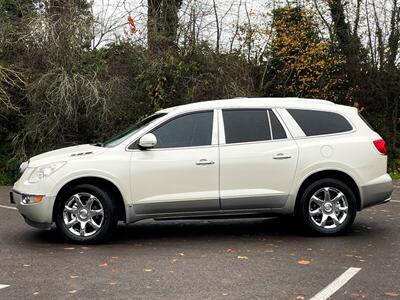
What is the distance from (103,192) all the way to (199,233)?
1597mm

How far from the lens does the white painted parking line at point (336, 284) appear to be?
521 cm

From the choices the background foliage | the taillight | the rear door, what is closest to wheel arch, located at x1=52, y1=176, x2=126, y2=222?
the rear door

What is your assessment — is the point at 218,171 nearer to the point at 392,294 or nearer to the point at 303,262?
the point at 303,262

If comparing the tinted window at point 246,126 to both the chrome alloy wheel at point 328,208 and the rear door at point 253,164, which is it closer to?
the rear door at point 253,164

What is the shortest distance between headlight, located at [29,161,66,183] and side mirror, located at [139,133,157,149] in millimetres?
979

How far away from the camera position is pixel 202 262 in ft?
21.3

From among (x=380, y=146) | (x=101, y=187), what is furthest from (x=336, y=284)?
(x=101, y=187)

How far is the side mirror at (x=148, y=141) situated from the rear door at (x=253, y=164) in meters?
0.86

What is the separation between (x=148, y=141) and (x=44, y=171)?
1.31 m

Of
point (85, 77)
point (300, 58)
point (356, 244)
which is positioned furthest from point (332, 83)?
point (356, 244)

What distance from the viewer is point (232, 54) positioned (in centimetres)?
1597

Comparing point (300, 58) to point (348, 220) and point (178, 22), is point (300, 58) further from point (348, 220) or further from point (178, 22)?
point (348, 220)

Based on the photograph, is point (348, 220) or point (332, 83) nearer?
point (348, 220)

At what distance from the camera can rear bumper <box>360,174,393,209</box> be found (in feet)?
25.7
